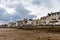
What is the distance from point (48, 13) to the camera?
9412cm

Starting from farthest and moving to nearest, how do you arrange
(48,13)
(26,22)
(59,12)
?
(26,22) < (48,13) < (59,12)

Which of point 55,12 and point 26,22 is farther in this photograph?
point 26,22

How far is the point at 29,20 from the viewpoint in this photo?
355ft

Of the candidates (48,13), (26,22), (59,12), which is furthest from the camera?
(26,22)

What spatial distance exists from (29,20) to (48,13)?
1812cm

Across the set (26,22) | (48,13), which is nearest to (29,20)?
(26,22)

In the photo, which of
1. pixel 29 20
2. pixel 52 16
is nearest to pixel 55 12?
pixel 52 16

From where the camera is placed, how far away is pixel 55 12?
92.1 m

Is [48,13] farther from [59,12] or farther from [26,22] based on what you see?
[26,22]

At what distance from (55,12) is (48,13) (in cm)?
415

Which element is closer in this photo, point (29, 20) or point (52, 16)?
point (52, 16)

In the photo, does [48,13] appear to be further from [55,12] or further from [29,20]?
[29,20]

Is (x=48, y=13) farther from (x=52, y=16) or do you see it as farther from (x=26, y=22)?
(x=26, y=22)

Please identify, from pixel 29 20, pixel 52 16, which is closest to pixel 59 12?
pixel 52 16
